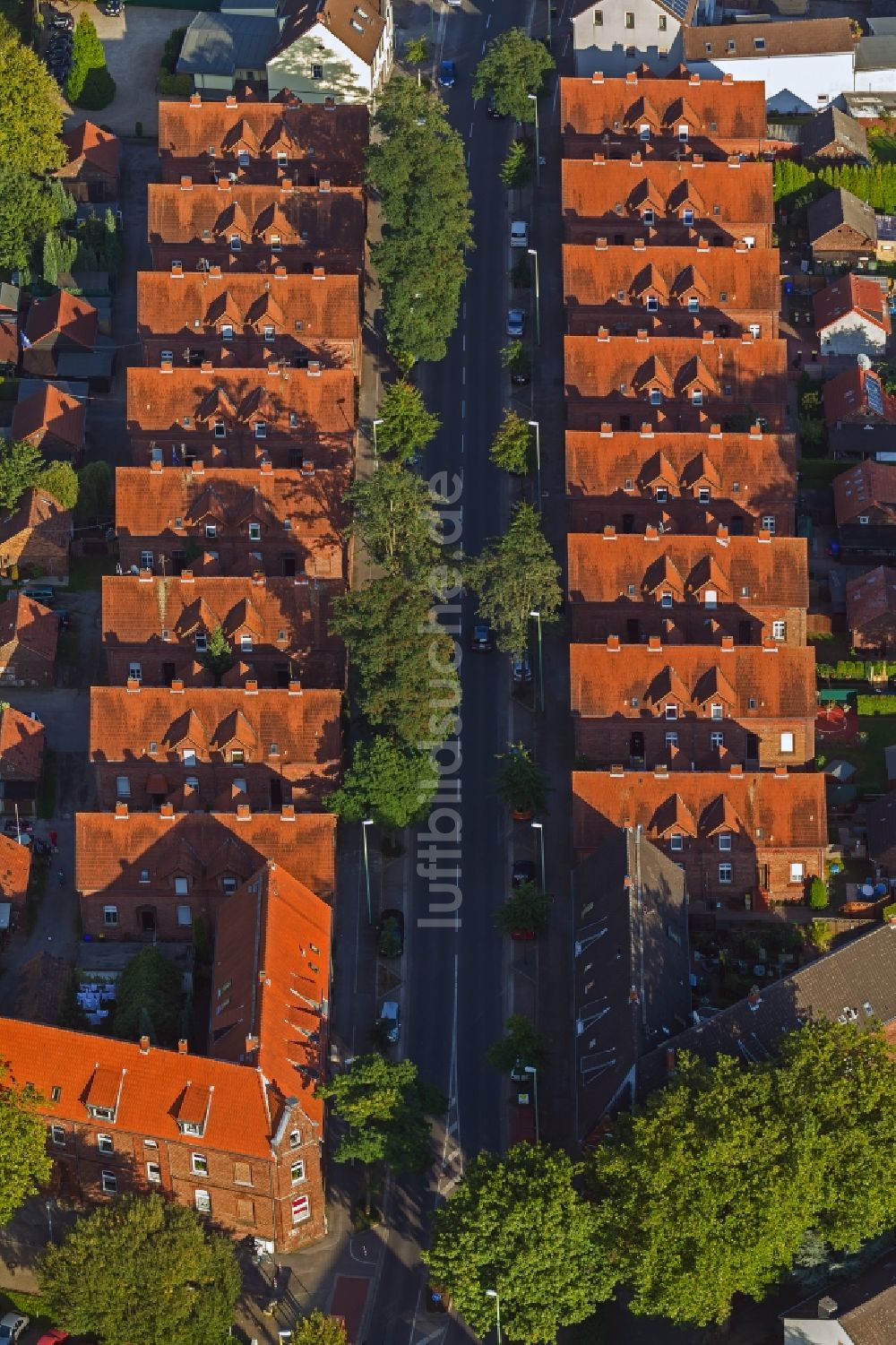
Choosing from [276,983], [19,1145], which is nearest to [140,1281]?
[19,1145]

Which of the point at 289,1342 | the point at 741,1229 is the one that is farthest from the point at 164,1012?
the point at 741,1229

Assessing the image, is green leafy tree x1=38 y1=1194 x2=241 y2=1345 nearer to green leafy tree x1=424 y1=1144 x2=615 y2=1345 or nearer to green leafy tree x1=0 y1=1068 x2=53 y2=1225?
green leafy tree x1=0 y1=1068 x2=53 y2=1225

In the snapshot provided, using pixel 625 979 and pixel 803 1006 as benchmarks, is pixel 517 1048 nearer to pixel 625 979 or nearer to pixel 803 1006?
pixel 625 979

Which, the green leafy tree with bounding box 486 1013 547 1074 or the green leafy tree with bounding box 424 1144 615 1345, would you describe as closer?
the green leafy tree with bounding box 424 1144 615 1345

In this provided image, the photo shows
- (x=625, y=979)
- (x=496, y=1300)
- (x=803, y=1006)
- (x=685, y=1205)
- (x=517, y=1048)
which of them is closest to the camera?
(x=685, y=1205)

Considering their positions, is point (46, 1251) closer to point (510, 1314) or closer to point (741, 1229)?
point (510, 1314)

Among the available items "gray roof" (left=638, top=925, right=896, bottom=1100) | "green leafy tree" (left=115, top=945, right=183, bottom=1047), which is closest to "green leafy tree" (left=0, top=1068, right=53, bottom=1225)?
"green leafy tree" (left=115, top=945, right=183, bottom=1047)

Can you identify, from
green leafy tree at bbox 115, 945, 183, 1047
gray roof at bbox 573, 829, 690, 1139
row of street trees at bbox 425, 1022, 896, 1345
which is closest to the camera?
row of street trees at bbox 425, 1022, 896, 1345
